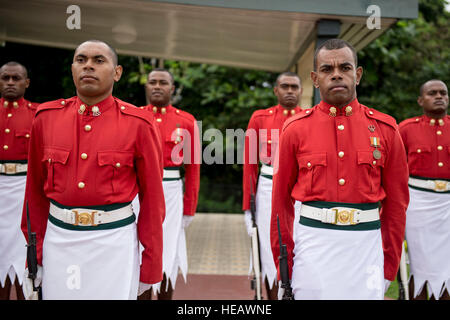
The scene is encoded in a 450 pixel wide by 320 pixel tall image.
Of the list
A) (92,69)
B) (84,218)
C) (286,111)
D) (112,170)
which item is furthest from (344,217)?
(286,111)

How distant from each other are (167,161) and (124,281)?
228 centimetres

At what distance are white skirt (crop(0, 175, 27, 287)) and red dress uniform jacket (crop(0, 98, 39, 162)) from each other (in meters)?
0.23

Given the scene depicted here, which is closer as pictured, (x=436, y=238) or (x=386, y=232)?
(x=386, y=232)

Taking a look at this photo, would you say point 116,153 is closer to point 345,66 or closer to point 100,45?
point 100,45

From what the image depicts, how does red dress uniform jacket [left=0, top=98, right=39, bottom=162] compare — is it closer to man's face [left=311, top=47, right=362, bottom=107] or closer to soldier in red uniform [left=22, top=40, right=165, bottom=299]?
soldier in red uniform [left=22, top=40, right=165, bottom=299]

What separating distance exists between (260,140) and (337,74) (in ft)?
7.99

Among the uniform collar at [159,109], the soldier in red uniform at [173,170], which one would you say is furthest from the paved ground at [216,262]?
the uniform collar at [159,109]

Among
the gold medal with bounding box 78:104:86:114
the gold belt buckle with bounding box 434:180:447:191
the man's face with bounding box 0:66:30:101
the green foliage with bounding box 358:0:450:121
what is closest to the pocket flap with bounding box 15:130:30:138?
the man's face with bounding box 0:66:30:101

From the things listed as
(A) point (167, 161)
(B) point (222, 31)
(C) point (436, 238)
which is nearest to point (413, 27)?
(B) point (222, 31)

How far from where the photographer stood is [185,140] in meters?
4.88

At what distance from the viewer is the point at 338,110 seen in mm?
2605

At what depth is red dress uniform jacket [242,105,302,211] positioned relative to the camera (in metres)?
4.81

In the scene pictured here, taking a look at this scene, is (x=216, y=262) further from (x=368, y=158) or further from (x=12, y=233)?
(x=368, y=158)

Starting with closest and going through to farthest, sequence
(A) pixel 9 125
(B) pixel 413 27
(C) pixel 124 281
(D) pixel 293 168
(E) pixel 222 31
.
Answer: (C) pixel 124 281 < (D) pixel 293 168 < (A) pixel 9 125 < (E) pixel 222 31 < (B) pixel 413 27
